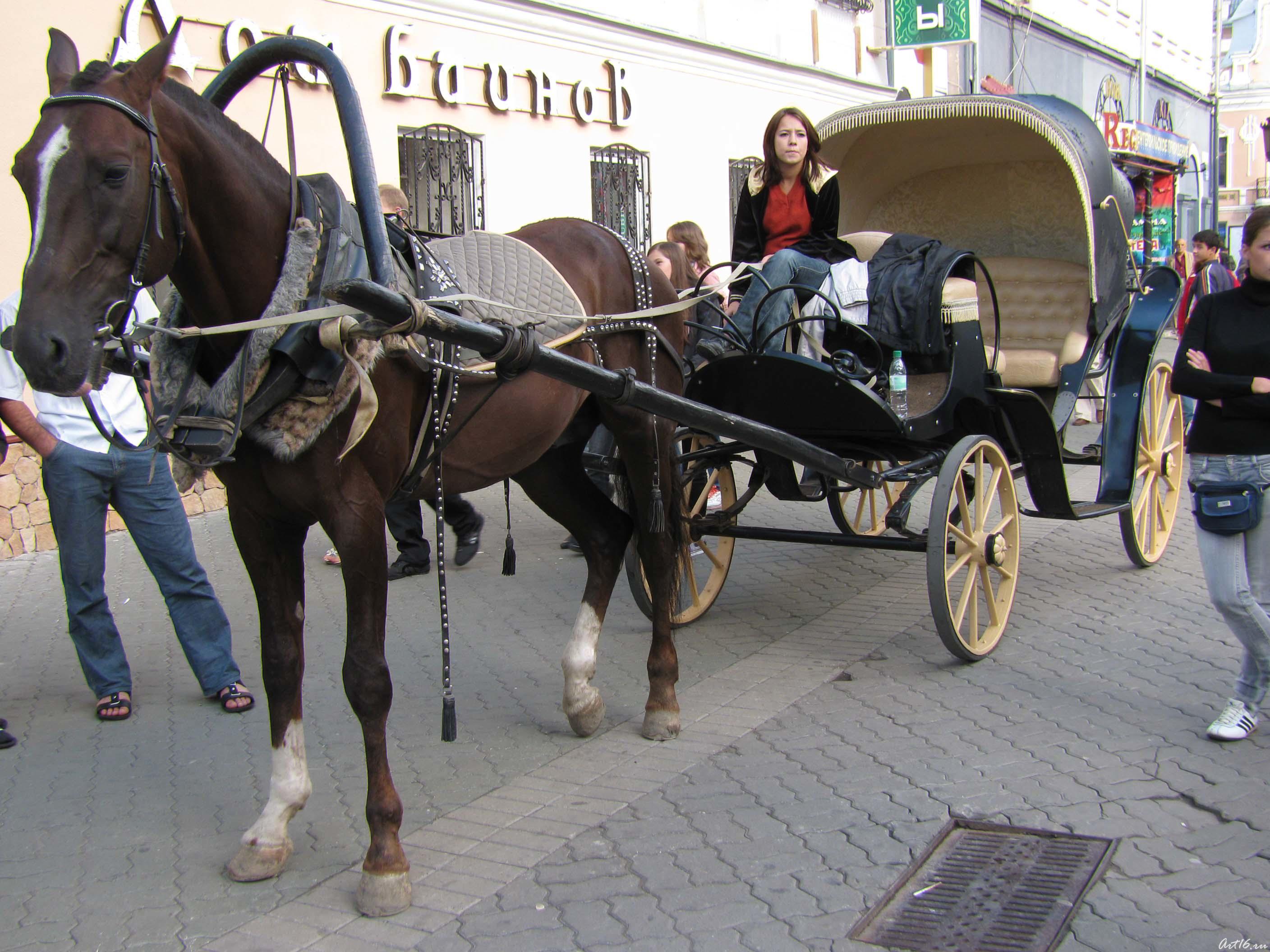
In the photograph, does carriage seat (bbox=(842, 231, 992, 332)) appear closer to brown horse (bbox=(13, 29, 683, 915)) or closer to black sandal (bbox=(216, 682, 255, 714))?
brown horse (bbox=(13, 29, 683, 915))

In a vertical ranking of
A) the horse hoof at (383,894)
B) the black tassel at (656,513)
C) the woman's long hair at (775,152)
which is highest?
the woman's long hair at (775,152)

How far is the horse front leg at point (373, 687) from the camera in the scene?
3283 millimetres

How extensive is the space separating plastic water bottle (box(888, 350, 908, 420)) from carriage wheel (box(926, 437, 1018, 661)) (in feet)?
0.99

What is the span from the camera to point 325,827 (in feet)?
12.6

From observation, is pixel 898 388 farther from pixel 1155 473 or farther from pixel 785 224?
pixel 1155 473

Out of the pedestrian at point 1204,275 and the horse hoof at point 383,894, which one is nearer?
the horse hoof at point 383,894

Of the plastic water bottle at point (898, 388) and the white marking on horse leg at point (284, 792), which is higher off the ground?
the plastic water bottle at point (898, 388)

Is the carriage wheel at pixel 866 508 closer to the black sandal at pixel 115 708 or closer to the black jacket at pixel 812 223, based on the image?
the black jacket at pixel 812 223

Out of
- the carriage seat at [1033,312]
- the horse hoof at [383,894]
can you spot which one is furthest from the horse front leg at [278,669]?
the carriage seat at [1033,312]

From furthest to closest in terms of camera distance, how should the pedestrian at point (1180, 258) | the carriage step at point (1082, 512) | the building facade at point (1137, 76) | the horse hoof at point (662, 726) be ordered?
the pedestrian at point (1180, 258) → the building facade at point (1137, 76) → the carriage step at point (1082, 512) → the horse hoof at point (662, 726)

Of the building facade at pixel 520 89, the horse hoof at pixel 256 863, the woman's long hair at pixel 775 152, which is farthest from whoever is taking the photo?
the building facade at pixel 520 89

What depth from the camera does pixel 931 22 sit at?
53.0 ft

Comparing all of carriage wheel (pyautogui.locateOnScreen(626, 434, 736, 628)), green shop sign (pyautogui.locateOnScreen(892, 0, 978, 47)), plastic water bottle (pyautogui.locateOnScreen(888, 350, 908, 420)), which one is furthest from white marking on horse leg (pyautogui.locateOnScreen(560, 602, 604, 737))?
green shop sign (pyautogui.locateOnScreen(892, 0, 978, 47))

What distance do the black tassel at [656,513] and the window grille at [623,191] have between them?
8.27 meters
